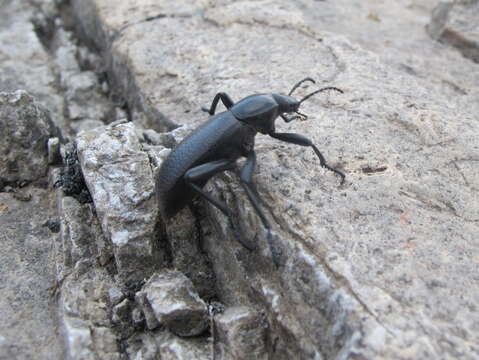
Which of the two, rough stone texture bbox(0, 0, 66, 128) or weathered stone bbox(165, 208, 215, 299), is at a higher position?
weathered stone bbox(165, 208, 215, 299)

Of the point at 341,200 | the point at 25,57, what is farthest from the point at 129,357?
the point at 25,57

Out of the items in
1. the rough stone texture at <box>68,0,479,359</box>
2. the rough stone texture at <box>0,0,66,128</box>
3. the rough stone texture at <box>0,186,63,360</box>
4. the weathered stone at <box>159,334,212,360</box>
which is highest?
the rough stone texture at <box>68,0,479,359</box>

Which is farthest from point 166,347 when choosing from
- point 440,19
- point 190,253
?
point 440,19

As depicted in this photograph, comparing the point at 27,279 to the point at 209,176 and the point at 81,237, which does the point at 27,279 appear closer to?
the point at 81,237

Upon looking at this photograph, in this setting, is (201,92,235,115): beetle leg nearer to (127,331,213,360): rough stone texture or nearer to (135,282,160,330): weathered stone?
(135,282,160,330): weathered stone

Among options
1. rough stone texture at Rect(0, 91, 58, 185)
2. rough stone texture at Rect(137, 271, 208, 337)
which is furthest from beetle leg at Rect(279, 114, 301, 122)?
rough stone texture at Rect(0, 91, 58, 185)

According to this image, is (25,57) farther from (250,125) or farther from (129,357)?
(129,357)

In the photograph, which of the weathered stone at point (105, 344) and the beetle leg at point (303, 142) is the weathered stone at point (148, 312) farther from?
the beetle leg at point (303, 142)
